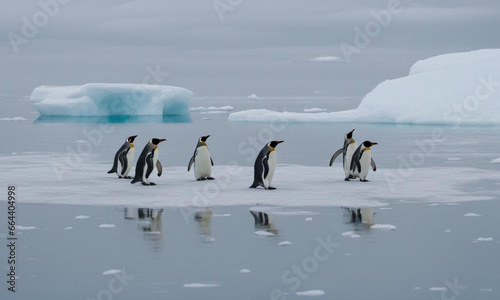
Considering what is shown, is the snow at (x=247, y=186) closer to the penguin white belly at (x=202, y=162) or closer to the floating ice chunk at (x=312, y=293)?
the penguin white belly at (x=202, y=162)

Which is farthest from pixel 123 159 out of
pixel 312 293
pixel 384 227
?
pixel 312 293

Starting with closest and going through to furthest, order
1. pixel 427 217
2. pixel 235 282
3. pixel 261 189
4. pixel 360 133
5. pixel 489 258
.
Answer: pixel 235 282, pixel 489 258, pixel 427 217, pixel 261 189, pixel 360 133

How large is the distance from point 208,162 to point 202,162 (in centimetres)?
12

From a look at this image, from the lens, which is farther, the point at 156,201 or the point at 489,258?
the point at 156,201

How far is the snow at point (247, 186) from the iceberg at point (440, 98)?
15.8 m

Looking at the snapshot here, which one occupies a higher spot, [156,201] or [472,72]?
[472,72]

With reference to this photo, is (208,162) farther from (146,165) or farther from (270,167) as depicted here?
(270,167)

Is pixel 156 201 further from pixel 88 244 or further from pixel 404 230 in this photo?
pixel 404 230

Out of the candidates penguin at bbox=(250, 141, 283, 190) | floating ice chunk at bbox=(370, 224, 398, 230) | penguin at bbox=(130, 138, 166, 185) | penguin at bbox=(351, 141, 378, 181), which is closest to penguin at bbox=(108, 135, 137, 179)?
penguin at bbox=(130, 138, 166, 185)

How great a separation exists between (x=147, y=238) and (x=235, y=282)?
1645 millimetres

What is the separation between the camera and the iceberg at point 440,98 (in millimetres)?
28062

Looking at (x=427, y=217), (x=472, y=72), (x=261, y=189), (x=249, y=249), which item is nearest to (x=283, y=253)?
(x=249, y=249)

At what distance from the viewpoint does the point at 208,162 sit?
36.3ft

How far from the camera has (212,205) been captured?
27.8 ft
